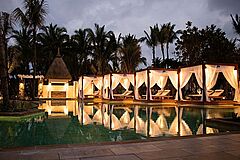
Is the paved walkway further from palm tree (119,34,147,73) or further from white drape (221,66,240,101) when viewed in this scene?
palm tree (119,34,147,73)

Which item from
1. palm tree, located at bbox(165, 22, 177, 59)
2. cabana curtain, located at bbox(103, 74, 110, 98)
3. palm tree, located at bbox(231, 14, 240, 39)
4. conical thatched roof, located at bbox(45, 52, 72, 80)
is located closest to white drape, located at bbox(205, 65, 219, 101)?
palm tree, located at bbox(231, 14, 240, 39)

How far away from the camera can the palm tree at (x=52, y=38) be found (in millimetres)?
32781

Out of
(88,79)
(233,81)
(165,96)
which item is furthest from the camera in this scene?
(88,79)

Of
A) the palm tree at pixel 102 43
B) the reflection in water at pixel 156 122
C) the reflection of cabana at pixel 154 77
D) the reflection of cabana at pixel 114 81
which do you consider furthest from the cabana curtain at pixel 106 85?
the reflection in water at pixel 156 122

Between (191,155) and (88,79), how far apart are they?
22.8m

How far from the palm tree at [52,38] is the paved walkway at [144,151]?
29176 millimetres

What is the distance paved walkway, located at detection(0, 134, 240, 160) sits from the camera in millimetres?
3822

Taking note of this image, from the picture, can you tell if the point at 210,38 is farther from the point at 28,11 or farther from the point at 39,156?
the point at 39,156

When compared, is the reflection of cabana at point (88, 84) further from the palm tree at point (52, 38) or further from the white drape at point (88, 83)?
the palm tree at point (52, 38)

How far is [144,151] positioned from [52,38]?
31.1 m

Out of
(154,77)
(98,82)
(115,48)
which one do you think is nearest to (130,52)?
(115,48)

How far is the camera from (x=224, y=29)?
2777 cm

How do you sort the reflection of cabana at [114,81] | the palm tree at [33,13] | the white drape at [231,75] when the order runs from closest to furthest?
1. the white drape at [231,75]
2. the palm tree at [33,13]
3. the reflection of cabana at [114,81]

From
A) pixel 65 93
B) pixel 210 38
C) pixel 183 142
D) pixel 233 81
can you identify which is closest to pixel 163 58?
pixel 210 38
